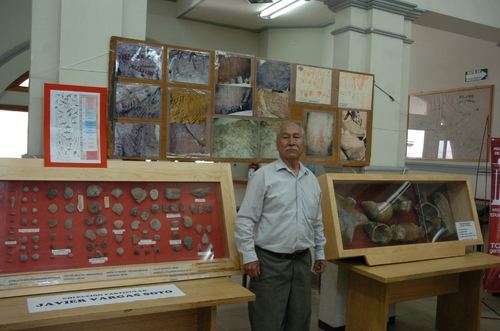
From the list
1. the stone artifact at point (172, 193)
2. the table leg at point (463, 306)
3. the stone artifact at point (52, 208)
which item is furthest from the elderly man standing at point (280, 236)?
the table leg at point (463, 306)

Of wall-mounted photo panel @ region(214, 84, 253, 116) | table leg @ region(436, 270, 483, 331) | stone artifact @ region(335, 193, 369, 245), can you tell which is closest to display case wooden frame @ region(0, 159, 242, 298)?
wall-mounted photo panel @ region(214, 84, 253, 116)

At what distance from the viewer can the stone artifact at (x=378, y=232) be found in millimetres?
3029

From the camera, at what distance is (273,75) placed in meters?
3.00

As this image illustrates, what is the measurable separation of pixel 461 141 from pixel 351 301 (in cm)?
422

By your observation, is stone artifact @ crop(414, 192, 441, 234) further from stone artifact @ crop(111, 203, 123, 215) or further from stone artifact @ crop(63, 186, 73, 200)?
stone artifact @ crop(63, 186, 73, 200)

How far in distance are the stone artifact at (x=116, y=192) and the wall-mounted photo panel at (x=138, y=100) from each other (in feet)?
1.62

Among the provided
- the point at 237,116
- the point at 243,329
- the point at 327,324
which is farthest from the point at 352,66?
the point at 243,329

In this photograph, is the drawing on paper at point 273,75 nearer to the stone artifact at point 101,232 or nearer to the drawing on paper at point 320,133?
the drawing on paper at point 320,133

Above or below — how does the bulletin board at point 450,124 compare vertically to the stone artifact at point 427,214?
above

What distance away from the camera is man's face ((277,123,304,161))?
7.98 feet

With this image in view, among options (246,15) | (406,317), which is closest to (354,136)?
(406,317)

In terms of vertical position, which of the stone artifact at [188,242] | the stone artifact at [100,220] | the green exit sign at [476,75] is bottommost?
the stone artifact at [188,242]

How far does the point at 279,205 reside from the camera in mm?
2371

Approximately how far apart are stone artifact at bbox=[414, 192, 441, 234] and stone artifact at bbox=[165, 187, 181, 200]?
200 cm
